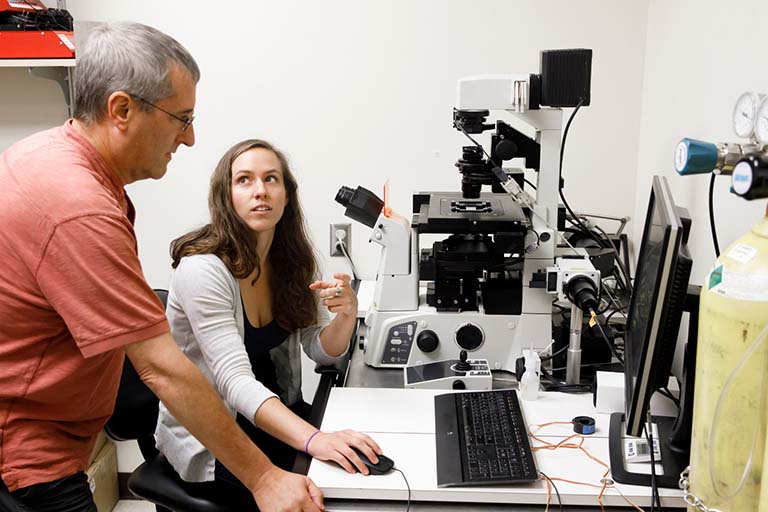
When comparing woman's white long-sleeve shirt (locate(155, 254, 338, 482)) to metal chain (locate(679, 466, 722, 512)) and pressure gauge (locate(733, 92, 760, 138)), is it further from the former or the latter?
pressure gauge (locate(733, 92, 760, 138))

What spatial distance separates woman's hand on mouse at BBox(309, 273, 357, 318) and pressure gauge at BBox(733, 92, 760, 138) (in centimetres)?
93

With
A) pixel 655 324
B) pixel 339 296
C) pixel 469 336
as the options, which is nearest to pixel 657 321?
pixel 655 324

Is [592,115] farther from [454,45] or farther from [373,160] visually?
[373,160]

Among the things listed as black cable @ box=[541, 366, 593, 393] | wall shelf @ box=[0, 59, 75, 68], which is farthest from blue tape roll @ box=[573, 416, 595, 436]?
wall shelf @ box=[0, 59, 75, 68]

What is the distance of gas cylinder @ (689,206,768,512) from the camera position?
925 millimetres

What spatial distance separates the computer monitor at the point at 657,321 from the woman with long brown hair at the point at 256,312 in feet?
1.60

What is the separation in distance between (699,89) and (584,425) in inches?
37.6

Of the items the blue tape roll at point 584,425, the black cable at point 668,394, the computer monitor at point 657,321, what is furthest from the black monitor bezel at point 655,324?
the black cable at point 668,394

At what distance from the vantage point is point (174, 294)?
1.70 meters

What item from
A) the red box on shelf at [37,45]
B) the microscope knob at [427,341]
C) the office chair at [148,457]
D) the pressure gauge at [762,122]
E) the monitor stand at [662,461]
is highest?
the red box on shelf at [37,45]

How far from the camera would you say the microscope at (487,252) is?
1766mm

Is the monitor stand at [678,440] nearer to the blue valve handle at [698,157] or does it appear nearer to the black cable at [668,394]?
the black cable at [668,394]

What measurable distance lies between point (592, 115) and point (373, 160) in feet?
2.53

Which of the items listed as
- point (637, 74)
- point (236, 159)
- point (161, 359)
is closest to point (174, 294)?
point (236, 159)
